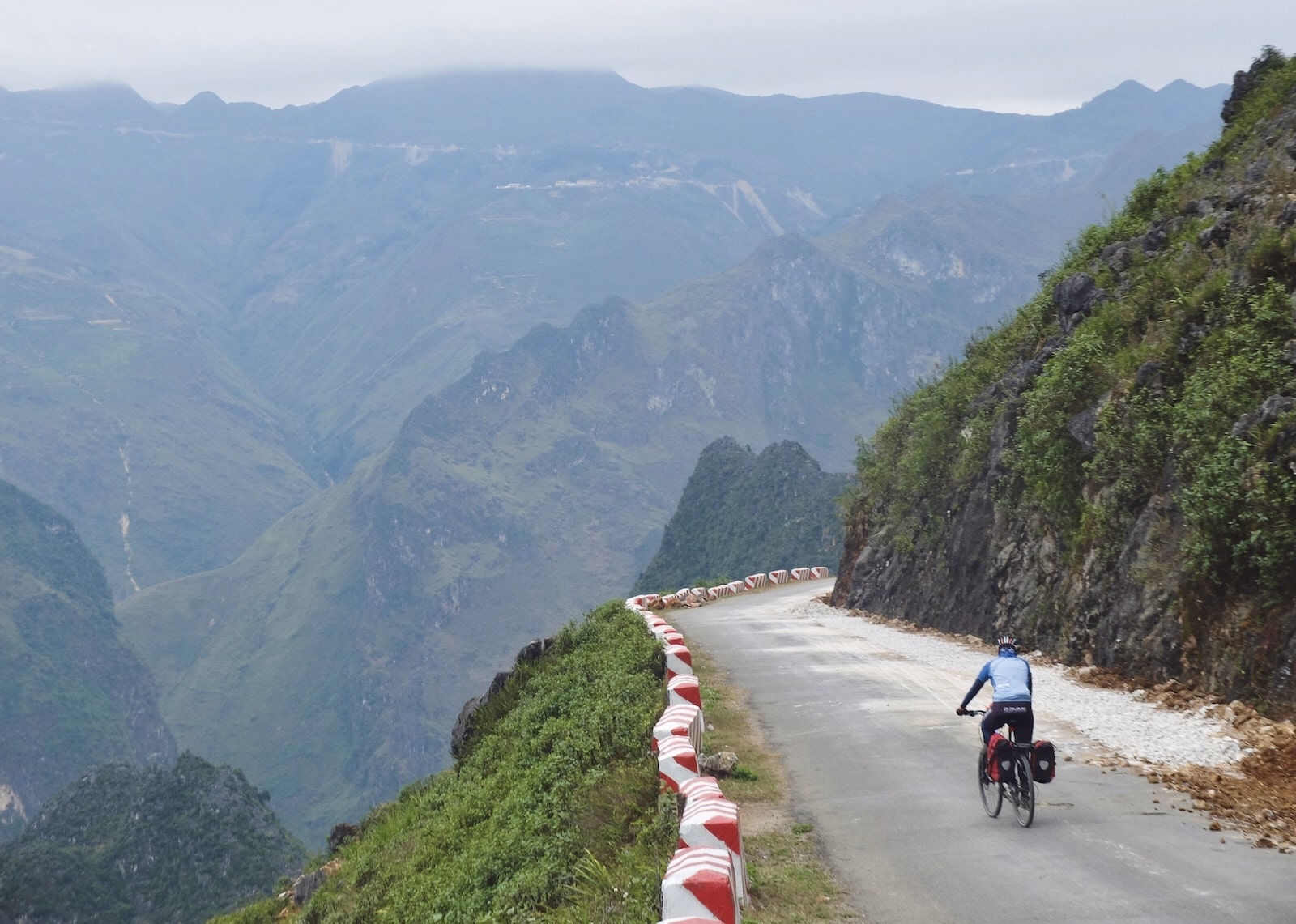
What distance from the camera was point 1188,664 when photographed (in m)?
17.8

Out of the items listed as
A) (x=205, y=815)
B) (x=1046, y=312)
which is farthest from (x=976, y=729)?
(x=205, y=815)

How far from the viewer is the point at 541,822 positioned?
14.4 m

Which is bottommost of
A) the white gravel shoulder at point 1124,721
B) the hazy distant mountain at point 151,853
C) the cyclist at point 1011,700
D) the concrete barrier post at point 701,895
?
the hazy distant mountain at point 151,853

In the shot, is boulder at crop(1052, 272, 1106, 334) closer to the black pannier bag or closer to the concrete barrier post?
the black pannier bag

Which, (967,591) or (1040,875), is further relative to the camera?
→ (967,591)

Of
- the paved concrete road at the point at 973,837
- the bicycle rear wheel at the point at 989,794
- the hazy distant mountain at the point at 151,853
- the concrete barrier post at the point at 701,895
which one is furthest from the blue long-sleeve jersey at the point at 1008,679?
the hazy distant mountain at the point at 151,853

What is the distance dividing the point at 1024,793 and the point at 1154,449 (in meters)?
11.4

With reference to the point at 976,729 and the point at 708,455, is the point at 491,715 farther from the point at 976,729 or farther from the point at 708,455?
the point at 708,455

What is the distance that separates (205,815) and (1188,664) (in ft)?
254

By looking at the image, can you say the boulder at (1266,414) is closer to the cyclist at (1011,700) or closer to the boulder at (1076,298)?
the cyclist at (1011,700)

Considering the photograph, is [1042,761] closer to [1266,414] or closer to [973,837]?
[973,837]

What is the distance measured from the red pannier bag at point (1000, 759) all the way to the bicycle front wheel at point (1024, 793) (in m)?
0.09

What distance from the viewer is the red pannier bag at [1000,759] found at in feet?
39.7

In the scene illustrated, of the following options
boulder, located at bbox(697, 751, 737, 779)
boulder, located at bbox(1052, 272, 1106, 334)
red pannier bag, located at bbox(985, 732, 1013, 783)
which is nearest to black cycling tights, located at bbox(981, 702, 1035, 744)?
red pannier bag, located at bbox(985, 732, 1013, 783)
